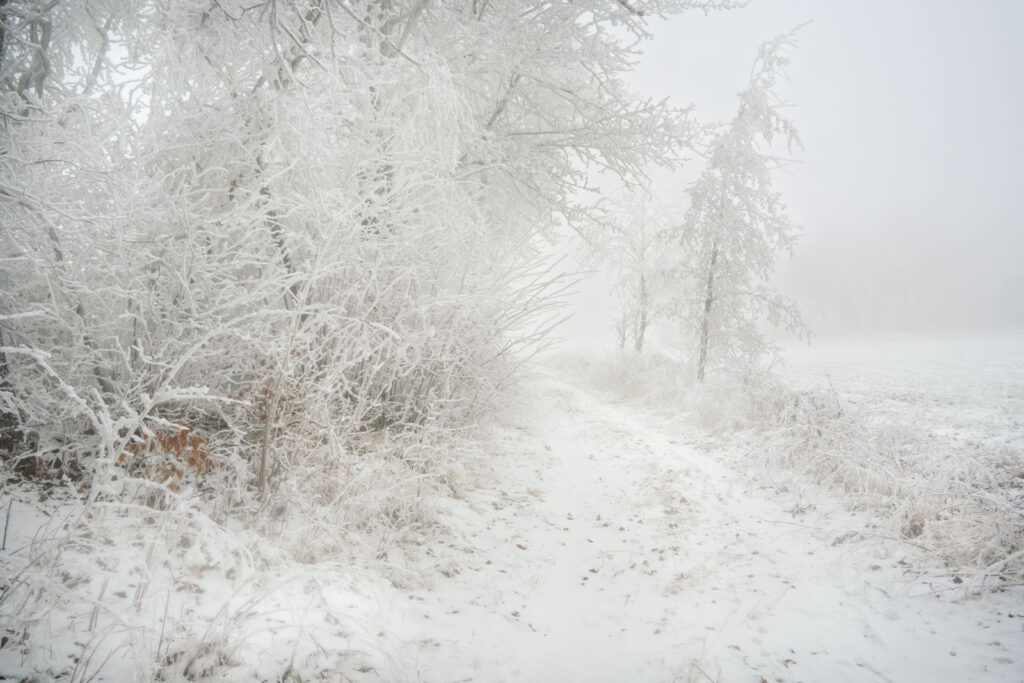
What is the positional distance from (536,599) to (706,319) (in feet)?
29.1

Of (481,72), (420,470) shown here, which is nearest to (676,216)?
(481,72)

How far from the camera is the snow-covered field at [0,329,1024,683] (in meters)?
1.85

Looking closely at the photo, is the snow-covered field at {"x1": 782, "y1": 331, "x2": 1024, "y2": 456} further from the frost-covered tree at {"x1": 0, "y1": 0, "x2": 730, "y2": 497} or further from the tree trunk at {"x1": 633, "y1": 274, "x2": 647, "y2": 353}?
the frost-covered tree at {"x1": 0, "y1": 0, "x2": 730, "y2": 497}

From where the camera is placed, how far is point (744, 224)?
10.0 m

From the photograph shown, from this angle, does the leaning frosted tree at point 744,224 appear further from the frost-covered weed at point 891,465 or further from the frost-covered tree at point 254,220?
the frost-covered tree at point 254,220

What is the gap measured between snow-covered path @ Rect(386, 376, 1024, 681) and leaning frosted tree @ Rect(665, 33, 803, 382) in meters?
6.03

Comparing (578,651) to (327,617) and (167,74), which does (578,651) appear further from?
(167,74)

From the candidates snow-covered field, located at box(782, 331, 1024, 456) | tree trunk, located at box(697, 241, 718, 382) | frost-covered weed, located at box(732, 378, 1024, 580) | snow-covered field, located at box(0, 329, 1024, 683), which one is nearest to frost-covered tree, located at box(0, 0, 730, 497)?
snow-covered field, located at box(0, 329, 1024, 683)

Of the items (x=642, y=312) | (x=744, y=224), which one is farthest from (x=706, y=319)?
(x=642, y=312)

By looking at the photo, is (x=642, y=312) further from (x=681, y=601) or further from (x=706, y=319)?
(x=681, y=601)

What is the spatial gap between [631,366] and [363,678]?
12.7m

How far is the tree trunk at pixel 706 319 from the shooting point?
411 inches

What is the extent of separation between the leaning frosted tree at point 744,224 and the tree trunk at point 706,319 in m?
0.02

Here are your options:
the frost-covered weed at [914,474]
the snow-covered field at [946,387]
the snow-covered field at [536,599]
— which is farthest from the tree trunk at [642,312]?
the snow-covered field at [536,599]
